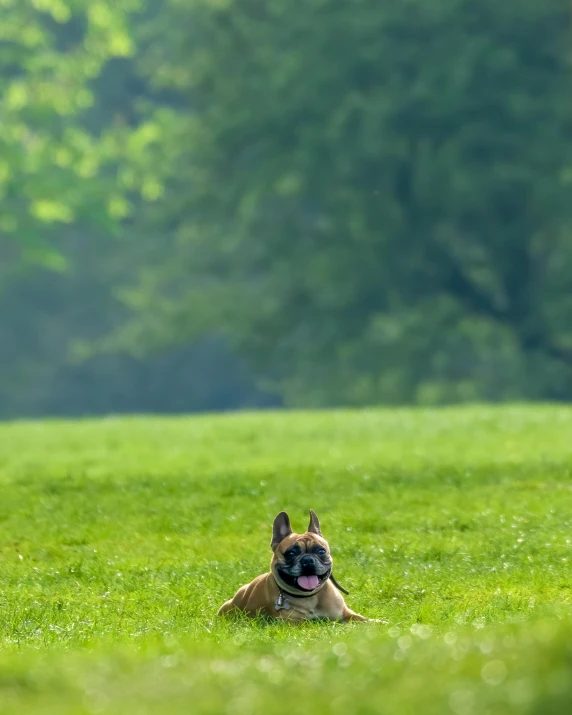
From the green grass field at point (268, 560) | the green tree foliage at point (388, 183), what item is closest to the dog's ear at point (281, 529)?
the green grass field at point (268, 560)

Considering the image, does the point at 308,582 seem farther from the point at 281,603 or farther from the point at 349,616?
the point at 349,616

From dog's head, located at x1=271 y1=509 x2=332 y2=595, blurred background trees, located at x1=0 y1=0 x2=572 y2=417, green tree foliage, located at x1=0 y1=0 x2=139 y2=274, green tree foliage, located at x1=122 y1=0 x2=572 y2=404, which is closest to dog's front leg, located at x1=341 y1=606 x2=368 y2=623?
dog's head, located at x1=271 y1=509 x2=332 y2=595

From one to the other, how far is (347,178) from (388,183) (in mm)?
1183

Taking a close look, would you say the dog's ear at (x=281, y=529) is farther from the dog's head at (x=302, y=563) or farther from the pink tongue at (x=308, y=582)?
the pink tongue at (x=308, y=582)

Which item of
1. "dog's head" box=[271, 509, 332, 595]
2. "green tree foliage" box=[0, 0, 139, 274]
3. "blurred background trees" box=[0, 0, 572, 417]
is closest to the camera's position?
"dog's head" box=[271, 509, 332, 595]

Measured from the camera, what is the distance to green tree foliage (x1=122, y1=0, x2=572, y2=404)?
132ft

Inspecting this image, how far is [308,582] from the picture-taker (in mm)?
9242

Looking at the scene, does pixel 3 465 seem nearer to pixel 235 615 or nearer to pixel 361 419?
pixel 361 419

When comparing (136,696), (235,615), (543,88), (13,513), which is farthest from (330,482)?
(543,88)

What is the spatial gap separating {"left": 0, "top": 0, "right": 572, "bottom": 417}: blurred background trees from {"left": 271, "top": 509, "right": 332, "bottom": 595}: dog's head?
28.5m

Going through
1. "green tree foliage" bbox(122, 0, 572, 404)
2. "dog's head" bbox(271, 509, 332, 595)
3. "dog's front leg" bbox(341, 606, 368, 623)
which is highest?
"green tree foliage" bbox(122, 0, 572, 404)

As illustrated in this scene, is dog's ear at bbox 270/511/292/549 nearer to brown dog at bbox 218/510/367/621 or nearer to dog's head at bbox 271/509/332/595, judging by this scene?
brown dog at bbox 218/510/367/621

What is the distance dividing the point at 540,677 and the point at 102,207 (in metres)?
40.2

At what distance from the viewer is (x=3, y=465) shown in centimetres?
2089
